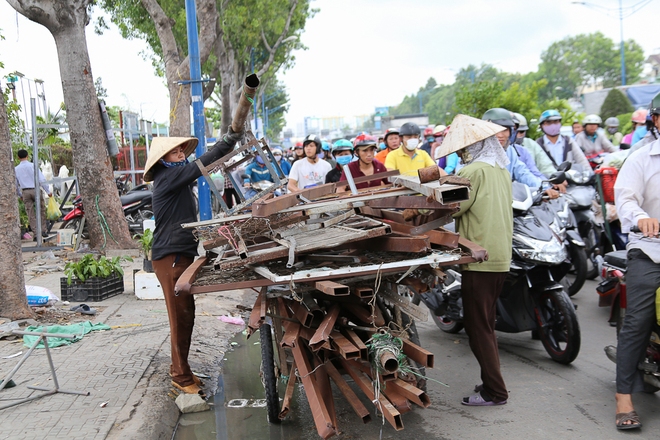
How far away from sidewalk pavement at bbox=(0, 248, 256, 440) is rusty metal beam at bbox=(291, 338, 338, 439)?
45.6 inches

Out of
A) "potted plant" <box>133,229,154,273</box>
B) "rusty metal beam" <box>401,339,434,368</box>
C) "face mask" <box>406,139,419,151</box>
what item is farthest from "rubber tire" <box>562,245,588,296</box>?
"potted plant" <box>133,229,154,273</box>

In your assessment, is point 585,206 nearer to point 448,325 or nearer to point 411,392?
point 448,325

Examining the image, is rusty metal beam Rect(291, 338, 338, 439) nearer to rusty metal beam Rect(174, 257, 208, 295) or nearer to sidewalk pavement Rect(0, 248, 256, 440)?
rusty metal beam Rect(174, 257, 208, 295)

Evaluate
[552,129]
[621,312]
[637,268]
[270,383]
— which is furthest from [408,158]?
[270,383]

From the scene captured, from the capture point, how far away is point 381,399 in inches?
146

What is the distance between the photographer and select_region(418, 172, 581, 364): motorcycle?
529 cm

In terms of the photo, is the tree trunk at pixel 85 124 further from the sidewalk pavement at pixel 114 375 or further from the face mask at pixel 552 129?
the face mask at pixel 552 129

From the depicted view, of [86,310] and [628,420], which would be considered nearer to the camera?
[628,420]

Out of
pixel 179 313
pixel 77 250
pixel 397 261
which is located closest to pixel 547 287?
pixel 397 261

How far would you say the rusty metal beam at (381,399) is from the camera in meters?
3.53

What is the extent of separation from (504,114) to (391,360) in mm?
3984

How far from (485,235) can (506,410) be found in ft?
4.16

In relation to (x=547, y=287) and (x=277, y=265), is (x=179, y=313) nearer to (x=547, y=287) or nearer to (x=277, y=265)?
(x=277, y=265)

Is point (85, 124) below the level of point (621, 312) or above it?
above
